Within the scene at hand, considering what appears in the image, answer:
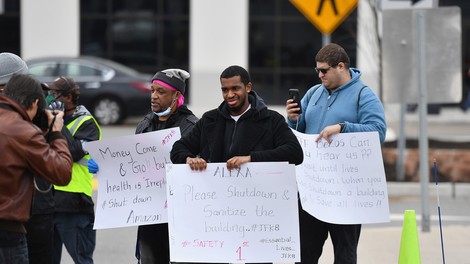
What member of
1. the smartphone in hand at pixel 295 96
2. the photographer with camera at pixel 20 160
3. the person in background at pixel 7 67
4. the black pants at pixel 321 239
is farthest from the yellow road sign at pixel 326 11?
the photographer with camera at pixel 20 160

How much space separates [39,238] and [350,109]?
2264 millimetres

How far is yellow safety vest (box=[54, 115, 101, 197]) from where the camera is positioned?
7.74 meters

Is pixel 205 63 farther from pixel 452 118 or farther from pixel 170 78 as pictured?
pixel 170 78

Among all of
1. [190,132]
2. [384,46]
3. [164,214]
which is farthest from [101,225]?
[384,46]

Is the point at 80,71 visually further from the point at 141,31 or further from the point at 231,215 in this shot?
Result: the point at 231,215

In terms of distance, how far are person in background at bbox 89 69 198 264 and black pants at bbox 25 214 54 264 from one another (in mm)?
552

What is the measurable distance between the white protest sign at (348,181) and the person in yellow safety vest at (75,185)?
1649 millimetres

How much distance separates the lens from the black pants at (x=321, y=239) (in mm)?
7309

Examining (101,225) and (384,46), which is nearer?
(101,225)

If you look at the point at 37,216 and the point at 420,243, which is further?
the point at 420,243

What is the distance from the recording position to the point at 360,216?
7156 mm

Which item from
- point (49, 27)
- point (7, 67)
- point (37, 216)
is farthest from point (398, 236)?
point (49, 27)

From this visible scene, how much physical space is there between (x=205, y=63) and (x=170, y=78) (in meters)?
22.9

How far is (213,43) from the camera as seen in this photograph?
1177 inches
